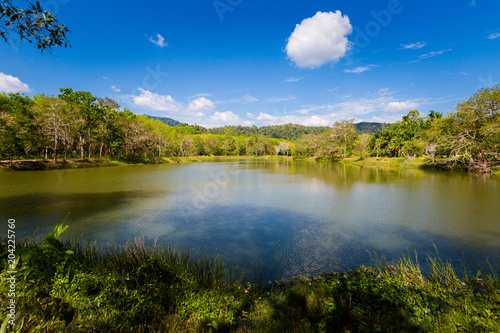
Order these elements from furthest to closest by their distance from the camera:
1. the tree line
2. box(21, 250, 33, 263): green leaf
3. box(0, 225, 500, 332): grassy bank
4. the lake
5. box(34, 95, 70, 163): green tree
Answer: box(34, 95, 70, 163): green tree → the tree line → the lake → box(0, 225, 500, 332): grassy bank → box(21, 250, 33, 263): green leaf

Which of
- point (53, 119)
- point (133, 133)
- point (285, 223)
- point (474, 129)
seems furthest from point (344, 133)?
point (53, 119)

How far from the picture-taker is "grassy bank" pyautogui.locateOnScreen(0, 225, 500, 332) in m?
3.00

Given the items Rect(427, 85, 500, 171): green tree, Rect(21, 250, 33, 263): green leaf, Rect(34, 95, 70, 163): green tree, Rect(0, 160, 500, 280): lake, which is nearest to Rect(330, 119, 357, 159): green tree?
Rect(427, 85, 500, 171): green tree

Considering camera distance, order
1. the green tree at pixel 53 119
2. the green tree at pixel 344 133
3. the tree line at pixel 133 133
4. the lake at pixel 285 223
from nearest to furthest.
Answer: the lake at pixel 285 223 → the tree line at pixel 133 133 → the green tree at pixel 53 119 → the green tree at pixel 344 133

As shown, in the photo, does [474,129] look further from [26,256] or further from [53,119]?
[53,119]

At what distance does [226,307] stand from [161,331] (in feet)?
3.32

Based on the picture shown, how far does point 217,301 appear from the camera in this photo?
374 cm

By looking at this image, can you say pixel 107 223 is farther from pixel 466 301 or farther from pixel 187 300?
pixel 466 301

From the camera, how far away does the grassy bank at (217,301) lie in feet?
9.85

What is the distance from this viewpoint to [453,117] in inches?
1215

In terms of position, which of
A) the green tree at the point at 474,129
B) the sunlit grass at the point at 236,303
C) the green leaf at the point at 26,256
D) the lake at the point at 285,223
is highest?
the green tree at the point at 474,129

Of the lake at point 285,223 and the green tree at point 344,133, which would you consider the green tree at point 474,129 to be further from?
the green tree at point 344,133

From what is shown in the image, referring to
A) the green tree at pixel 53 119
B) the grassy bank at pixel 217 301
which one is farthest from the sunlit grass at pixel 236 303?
the green tree at pixel 53 119

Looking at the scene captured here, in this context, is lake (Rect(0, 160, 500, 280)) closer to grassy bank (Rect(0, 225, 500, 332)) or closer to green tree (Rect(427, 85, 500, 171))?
grassy bank (Rect(0, 225, 500, 332))
